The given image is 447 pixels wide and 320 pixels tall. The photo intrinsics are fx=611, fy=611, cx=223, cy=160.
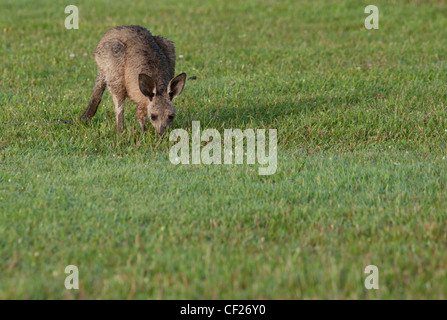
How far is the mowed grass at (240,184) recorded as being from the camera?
460 centimetres

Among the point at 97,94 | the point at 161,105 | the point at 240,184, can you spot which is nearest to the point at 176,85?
the point at 161,105

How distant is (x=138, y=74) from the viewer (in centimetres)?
826

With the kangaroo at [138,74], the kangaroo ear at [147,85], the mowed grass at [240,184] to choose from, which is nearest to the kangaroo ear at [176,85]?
the kangaroo at [138,74]

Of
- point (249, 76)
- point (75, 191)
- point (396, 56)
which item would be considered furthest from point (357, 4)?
point (75, 191)

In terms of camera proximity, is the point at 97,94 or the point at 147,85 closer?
the point at 147,85

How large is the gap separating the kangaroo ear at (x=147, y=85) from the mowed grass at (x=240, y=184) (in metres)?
0.55

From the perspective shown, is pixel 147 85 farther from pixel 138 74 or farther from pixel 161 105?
pixel 161 105

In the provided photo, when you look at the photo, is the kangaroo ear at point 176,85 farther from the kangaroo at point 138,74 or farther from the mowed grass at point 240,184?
the mowed grass at point 240,184

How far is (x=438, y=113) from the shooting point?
941 cm

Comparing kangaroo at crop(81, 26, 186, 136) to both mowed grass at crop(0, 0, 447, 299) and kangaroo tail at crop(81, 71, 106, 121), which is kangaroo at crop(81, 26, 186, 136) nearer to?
kangaroo tail at crop(81, 71, 106, 121)

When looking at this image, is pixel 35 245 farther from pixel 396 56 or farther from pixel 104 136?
pixel 396 56

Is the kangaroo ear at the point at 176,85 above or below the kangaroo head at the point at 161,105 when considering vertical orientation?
above

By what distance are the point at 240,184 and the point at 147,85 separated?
233cm

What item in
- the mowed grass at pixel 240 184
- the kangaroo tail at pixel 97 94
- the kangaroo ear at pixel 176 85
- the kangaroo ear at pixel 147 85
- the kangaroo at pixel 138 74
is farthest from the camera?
the kangaroo tail at pixel 97 94
